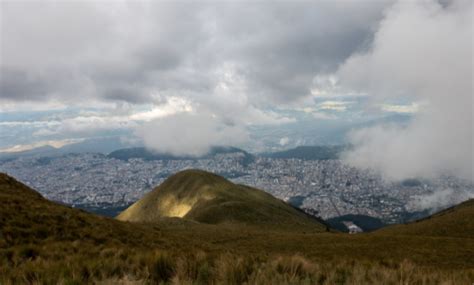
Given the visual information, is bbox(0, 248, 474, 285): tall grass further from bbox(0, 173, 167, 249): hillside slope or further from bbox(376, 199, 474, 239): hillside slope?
bbox(376, 199, 474, 239): hillside slope

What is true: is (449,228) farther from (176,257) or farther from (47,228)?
(47,228)

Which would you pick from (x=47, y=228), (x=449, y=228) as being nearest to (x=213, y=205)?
(x=449, y=228)

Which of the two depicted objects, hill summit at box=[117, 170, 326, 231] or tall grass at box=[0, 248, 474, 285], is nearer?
tall grass at box=[0, 248, 474, 285]

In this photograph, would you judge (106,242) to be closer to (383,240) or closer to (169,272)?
(169,272)

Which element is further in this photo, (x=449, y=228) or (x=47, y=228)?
(x=449, y=228)

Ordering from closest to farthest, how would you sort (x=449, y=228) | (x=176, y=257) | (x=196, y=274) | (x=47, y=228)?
(x=196, y=274), (x=176, y=257), (x=47, y=228), (x=449, y=228)

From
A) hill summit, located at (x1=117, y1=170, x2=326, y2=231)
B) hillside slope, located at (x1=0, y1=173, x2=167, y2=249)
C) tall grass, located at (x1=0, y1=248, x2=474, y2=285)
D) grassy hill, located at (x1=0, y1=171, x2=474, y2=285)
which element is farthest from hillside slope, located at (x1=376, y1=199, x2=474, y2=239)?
tall grass, located at (x1=0, y1=248, x2=474, y2=285)
